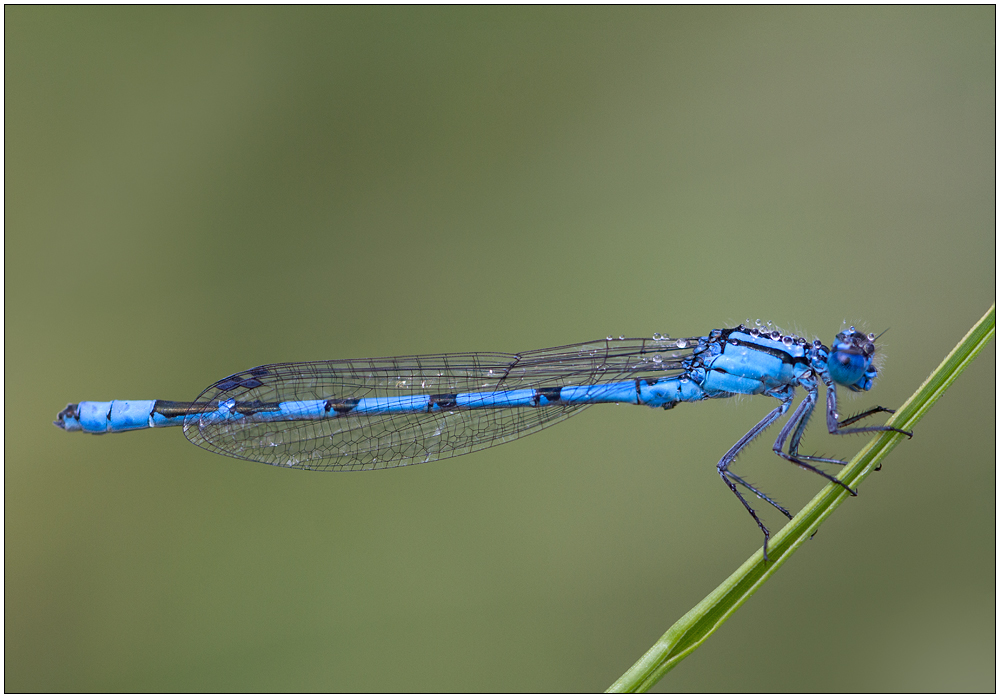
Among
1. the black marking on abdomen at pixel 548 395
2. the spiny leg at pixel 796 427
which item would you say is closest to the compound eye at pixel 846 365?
the spiny leg at pixel 796 427

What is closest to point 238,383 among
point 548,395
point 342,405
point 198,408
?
point 198,408

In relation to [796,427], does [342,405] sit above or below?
above

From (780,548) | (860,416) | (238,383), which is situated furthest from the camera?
(238,383)

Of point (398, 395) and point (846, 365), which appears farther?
point (398, 395)

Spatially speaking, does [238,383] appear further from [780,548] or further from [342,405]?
[780,548]

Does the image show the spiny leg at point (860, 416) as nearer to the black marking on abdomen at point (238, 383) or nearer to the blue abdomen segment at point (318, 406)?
the blue abdomen segment at point (318, 406)

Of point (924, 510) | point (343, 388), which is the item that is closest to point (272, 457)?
point (343, 388)
